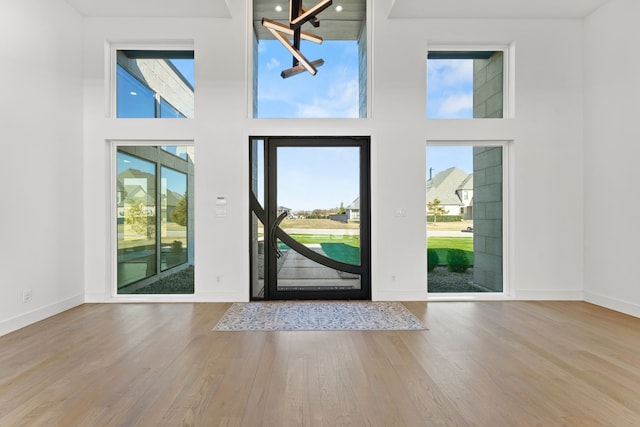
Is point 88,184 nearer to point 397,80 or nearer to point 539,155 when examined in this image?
point 397,80

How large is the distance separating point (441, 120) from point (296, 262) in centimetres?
280

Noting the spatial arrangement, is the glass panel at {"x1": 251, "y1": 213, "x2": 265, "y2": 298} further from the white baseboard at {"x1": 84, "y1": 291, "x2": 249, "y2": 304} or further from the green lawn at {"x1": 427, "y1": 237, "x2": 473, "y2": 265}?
the green lawn at {"x1": 427, "y1": 237, "x2": 473, "y2": 265}

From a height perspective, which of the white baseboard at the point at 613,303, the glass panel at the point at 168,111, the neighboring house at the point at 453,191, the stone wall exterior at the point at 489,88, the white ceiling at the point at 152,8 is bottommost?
the white baseboard at the point at 613,303

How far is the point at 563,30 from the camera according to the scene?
15.3 ft

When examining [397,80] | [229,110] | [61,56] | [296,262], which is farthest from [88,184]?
[397,80]

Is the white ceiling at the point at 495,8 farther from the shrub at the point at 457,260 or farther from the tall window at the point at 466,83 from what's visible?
the shrub at the point at 457,260

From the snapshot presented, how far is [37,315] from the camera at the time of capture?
3.73 meters

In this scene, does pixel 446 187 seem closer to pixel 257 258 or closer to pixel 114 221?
pixel 257 258

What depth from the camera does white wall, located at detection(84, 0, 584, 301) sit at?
4.58m

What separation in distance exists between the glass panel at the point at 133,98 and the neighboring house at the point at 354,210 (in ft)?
9.92

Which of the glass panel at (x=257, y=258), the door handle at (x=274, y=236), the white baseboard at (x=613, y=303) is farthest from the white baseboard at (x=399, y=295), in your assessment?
the white baseboard at (x=613, y=303)

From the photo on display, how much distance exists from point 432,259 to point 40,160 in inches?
Answer: 196

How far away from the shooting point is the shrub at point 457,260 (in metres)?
4.86

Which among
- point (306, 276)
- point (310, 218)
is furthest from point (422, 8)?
point (306, 276)
